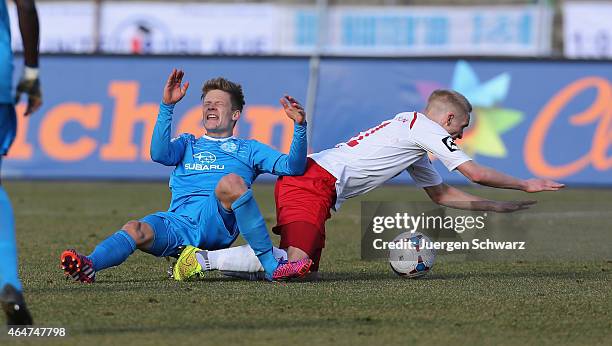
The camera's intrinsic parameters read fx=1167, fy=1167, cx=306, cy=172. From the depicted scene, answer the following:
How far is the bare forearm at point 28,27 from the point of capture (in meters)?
5.30

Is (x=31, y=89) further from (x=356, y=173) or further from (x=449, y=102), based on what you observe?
(x=449, y=102)

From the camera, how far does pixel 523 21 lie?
21766 millimetres

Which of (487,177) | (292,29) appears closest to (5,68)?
(487,177)

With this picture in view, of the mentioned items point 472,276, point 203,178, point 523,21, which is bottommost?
point 472,276

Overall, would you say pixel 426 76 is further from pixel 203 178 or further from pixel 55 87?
pixel 203 178

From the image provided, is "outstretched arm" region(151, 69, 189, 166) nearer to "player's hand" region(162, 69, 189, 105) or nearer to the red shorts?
"player's hand" region(162, 69, 189, 105)

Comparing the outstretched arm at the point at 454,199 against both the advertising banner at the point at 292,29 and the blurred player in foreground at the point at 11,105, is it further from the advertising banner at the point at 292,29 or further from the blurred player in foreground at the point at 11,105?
the advertising banner at the point at 292,29

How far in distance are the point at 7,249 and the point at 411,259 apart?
3.21m

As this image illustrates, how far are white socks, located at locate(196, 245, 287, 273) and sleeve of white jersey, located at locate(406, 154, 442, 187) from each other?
4.16 feet

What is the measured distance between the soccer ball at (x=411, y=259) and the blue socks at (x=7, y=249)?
3142mm

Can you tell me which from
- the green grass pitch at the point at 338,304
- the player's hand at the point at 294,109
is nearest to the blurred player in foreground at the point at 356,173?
the green grass pitch at the point at 338,304

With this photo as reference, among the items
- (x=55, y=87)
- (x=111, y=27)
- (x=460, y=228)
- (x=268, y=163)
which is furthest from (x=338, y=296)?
(x=111, y=27)

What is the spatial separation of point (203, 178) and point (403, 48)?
49.7 ft

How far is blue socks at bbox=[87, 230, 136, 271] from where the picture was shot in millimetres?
7184
